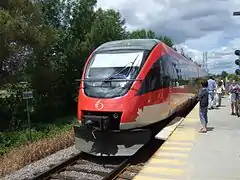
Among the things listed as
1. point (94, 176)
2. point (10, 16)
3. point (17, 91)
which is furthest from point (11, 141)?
point (94, 176)

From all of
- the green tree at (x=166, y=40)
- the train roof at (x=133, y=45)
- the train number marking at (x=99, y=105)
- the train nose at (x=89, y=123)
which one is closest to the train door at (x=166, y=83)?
the train roof at (x=133, y=45)

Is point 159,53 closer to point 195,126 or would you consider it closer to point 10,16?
point 195,126

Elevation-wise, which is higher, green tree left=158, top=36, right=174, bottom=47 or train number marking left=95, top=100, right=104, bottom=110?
green tree left=158, top=36, right=174, bottom=47

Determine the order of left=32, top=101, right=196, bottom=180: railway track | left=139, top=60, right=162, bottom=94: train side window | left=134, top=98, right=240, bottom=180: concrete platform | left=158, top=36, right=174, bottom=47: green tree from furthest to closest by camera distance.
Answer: left=158, top=36, right=174, bottom=47: green tree
left=139, top=60, right=162, bottom=94: train side window
left=32, top=101, right=196, bottom=180: railway track
left=134, top=98, right=240, bottom=180: concrete platform

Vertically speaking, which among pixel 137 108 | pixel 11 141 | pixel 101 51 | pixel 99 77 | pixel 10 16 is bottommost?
pixel 11 141

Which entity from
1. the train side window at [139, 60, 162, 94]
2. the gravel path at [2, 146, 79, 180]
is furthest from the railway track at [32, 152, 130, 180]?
the train side window at [139, 60, 162, 94]

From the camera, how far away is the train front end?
10234 millimetres

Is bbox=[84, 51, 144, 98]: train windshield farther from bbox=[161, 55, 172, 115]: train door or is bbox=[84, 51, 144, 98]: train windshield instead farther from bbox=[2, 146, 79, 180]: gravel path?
bbox=[2, 146, 79, 180]: gravel path

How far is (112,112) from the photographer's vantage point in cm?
1033

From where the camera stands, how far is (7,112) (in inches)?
1282

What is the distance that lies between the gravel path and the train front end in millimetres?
898

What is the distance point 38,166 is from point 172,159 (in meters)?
3.56

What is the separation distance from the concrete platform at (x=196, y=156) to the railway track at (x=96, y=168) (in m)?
0.74

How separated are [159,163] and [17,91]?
82.6 ft
